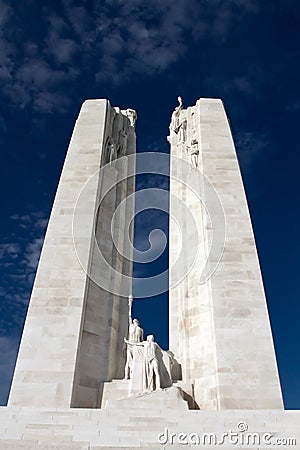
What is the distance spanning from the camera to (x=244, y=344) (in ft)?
33.1

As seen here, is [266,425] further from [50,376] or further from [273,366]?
[50,376]

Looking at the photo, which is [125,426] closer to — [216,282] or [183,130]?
[216,282]

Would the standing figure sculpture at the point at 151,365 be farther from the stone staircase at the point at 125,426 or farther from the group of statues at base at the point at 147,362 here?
the stone staircase at the point at 125,426

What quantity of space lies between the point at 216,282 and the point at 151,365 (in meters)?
2.86

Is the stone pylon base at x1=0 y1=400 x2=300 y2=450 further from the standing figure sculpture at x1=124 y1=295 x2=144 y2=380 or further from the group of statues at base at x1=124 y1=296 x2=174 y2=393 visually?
the standing figure sculpture at x1=124 y1=295 x2=144 y2=380

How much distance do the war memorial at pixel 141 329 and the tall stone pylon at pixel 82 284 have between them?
34mm

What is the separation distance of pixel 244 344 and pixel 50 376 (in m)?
4.82

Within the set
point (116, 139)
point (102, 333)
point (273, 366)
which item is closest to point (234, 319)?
point (273, 366)

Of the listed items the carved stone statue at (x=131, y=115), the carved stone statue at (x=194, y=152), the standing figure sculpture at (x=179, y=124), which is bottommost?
the carved stone statue at (x=194, y=152)

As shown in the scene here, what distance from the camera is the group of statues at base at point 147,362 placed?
10.0 meters

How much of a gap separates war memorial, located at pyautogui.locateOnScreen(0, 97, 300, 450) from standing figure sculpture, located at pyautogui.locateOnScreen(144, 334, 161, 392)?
3 cm

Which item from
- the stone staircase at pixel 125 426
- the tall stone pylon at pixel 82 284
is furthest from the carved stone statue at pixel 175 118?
the stone staircase at pixel 125 426

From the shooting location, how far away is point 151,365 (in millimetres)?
10156

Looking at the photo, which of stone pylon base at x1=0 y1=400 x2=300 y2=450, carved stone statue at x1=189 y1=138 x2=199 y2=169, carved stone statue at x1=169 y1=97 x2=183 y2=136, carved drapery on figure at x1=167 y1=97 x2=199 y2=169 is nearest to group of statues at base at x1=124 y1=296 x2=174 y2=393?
stone pylon base at x1=0 y1=400 x2=300 y2=450
